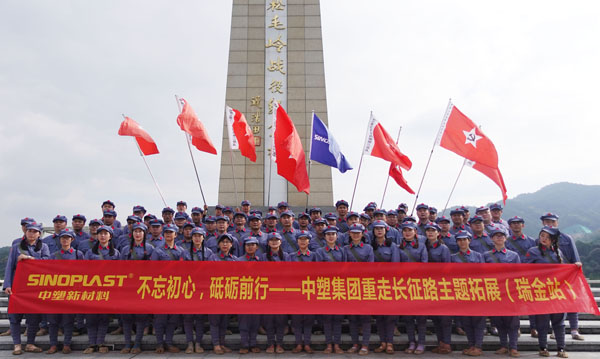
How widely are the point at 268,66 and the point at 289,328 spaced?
33.6ft

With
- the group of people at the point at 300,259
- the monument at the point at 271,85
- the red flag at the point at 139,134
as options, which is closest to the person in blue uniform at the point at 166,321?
the group of people at the point at 300,259

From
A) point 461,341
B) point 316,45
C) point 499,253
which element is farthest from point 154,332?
point 316,45

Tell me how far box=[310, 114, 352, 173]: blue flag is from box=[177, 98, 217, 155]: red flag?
2.34 m

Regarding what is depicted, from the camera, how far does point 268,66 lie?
13.9 m

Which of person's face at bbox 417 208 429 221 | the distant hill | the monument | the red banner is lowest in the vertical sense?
the red banner

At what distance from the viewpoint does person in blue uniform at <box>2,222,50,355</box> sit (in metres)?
5.55

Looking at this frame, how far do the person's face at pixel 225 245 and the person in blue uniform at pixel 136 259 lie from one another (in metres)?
1.07

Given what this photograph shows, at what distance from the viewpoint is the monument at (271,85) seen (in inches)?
520

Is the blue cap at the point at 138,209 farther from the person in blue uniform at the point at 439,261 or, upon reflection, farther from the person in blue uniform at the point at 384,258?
the person in blue uniform at the point at 439,261

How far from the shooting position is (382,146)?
8688 mm

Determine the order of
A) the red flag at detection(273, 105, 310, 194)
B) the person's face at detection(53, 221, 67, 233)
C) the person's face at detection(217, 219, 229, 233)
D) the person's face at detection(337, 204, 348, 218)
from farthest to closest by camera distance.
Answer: the person's face at detection(337, 204, 348, 218) → the red flag at detection(273, 105, 310, 194) → the person's face at detection(53, 221, 67, 233) → the person's face at detection(217, 219, 229, 233)

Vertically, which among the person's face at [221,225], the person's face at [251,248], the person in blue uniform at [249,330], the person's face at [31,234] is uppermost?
the person's face at [221,225]

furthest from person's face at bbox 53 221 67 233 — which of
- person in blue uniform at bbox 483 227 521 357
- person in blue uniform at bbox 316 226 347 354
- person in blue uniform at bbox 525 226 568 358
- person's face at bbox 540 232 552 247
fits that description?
person's face at bbox 540 232 552 247

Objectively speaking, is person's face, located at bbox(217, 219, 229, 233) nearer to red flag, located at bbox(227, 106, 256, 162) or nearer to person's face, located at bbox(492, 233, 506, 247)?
red flag, located at bbox(227, 106, 256, 162)
